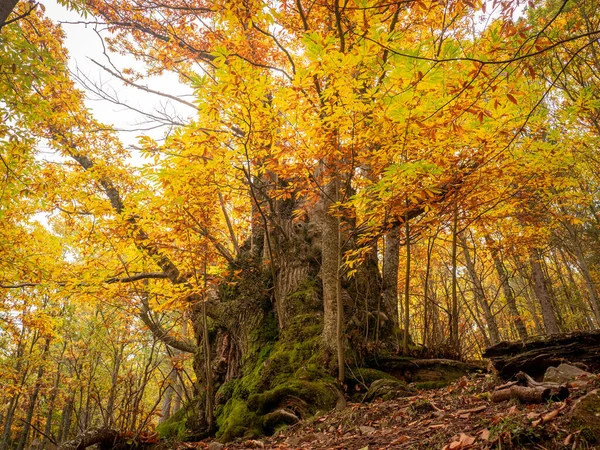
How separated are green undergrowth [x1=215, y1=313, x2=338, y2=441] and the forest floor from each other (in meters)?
0.34

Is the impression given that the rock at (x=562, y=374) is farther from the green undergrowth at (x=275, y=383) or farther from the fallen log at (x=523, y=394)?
the green undergrowth at (x=275, y=383)

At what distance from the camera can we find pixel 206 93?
4066mm

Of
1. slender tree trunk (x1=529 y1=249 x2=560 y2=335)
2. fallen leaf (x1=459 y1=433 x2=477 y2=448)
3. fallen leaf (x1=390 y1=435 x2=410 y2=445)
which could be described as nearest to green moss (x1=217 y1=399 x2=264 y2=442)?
fallen leaf (x1=390 y1=435 x2=410 y2=445)

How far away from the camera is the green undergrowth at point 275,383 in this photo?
13.9 feet

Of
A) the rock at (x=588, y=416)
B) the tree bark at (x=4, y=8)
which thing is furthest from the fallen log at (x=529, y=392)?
the tree bark at (x=4, y=8)

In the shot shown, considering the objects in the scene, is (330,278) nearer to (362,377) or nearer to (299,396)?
(362,377)

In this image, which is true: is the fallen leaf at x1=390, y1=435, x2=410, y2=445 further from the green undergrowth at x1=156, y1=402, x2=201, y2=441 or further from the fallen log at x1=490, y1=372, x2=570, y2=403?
the green undergrowth at x1=156, y1=402, x2=201, y2=441

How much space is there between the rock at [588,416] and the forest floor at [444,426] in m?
0.03

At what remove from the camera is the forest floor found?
5.47 ft

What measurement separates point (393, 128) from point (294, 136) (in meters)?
1.45

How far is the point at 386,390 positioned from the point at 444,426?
6.05 ft

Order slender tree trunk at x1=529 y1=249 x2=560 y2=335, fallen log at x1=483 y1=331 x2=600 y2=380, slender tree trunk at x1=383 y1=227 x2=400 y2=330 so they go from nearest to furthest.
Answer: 1. fallen log at x1=483 y1=331 x2=600 y2=380
2. slender tree trunk at x1=383 y1=227 x2=400 y2=330
3. slender tree trunk at x1=529 y1=249 x2=560 y2=335

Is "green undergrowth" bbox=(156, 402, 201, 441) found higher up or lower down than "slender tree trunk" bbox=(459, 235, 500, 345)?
lower down

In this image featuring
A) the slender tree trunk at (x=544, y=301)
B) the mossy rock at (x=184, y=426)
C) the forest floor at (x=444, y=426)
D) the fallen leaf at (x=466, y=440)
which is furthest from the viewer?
the slender tree trunk at (x=544, y=301)
